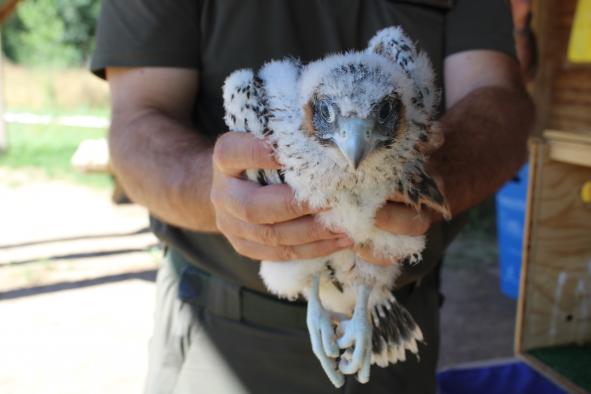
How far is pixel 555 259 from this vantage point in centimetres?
352

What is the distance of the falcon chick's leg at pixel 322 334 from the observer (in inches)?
65.2

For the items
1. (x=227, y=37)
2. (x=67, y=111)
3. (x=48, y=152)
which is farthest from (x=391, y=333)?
(x=67, y=111)

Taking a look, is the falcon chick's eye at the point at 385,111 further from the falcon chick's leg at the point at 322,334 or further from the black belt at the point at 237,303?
the black belt at the point at 237,303

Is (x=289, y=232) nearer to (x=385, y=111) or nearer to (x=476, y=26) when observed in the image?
(x=385, y=111)

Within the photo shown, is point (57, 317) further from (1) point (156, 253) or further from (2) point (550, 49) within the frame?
(2) point (550, 49)

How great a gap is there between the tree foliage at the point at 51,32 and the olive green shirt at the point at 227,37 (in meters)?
24.8

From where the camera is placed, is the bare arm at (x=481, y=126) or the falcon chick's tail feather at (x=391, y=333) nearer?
the falcon chick's tail feather at (x=391, y=333)

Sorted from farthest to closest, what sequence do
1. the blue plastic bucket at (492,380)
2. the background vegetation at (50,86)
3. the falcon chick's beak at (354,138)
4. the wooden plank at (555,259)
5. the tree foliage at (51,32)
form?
1. the tree foliage at (51,32)
2. the background vegetation at (50,86)
3. the blue plastic bucket at (492,380)
4. the wooden plank at (555,259)
5. the falcon chick's beak at (354,138)

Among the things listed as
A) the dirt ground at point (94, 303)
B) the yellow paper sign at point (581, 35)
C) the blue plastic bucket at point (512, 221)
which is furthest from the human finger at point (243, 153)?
the yellow paper sign at point (581, 35)

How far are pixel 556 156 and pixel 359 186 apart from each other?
207 centimetres

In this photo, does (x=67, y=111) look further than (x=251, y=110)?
Yes

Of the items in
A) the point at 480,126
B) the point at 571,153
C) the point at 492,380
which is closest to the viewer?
the point at 480,126

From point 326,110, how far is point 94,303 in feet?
15.5

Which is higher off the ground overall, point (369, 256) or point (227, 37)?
point (227, 37)
